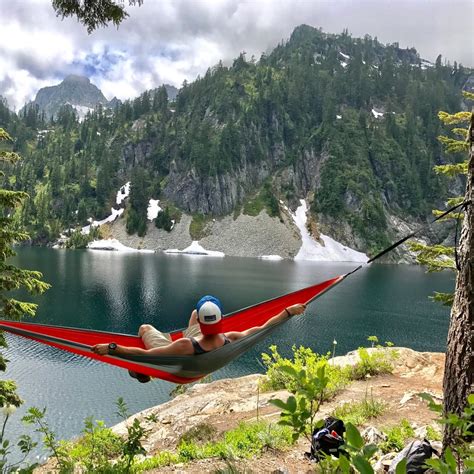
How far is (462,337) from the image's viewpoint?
3.40 metres

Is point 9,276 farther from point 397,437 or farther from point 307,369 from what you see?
point 397,437

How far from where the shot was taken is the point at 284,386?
9031 millimetres

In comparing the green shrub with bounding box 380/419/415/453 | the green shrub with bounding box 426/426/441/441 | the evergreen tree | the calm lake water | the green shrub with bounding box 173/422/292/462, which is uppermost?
the evergreen tree

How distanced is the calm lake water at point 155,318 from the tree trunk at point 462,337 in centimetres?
905

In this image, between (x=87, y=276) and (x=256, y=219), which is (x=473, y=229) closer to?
(x=87, y=276)

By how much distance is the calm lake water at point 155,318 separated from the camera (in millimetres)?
17264

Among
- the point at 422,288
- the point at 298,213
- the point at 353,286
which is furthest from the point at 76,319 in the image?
the point at 298,213

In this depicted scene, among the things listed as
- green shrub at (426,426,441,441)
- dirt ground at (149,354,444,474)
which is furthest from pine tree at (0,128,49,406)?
green shrub at (426,426,441,441)

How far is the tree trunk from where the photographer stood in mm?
3316

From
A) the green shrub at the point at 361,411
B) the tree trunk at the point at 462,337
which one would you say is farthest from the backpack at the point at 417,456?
the green shrub at the point at 361,411

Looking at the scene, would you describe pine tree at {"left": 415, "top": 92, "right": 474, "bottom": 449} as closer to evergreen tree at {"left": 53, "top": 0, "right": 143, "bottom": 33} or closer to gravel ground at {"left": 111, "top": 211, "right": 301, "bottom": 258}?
evergreen tree at {"left": 53, "top": 0, "right": 143, "bottom": 33}

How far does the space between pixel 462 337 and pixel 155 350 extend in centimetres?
273

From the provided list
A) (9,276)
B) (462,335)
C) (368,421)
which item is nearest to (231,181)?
(9,276)

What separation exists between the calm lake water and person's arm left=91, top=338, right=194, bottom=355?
8533mm
